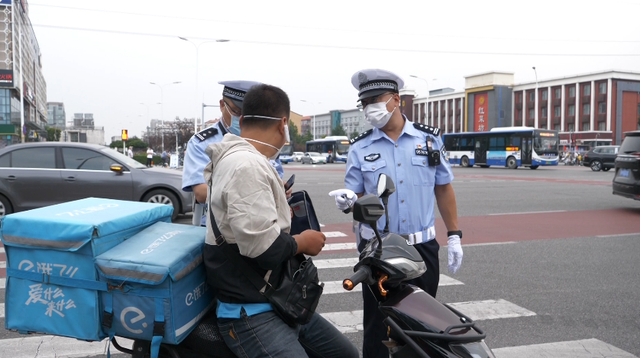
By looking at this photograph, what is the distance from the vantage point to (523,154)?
1517 inches

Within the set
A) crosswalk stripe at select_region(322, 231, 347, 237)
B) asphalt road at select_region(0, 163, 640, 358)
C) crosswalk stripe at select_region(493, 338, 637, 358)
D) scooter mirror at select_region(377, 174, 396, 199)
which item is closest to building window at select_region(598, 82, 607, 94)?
asphalt road at select_region(0, 163, 640, 358)

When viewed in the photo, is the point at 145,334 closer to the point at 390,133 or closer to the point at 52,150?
the point at 390,133

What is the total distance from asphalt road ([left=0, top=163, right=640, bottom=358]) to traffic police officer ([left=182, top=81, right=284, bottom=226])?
191 centimetres

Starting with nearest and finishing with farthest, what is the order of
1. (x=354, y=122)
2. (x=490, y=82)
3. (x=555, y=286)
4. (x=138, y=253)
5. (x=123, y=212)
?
(x=138, y=253) → (x=123, y=212) → (x=555, y=286) → (x=490, y=82) → (x=354, y=122)

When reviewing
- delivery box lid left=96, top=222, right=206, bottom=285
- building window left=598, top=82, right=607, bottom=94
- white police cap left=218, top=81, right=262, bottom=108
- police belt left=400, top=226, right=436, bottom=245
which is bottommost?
police belt left=400, top=226, right=436, bottom=245

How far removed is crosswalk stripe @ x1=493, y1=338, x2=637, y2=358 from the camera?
412cm

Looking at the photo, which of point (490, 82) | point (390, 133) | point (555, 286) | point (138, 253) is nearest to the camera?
point (138, 253)

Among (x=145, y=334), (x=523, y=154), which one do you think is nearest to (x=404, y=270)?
(x=145, y=334)

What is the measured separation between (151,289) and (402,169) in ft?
5.81

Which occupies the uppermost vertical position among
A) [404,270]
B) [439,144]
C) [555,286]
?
[439,144]

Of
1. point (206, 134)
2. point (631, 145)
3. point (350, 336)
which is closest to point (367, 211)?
point (206, 134)

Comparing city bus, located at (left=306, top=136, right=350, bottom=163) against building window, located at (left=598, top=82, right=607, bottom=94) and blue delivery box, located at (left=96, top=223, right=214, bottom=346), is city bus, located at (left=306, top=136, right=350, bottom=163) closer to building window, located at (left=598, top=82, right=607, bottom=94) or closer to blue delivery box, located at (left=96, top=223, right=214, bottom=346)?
building window, located at (left=598, top=82, right=607, bottom=94)

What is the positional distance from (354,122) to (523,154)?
91698 millimetres

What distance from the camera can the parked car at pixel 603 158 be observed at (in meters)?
34.2
